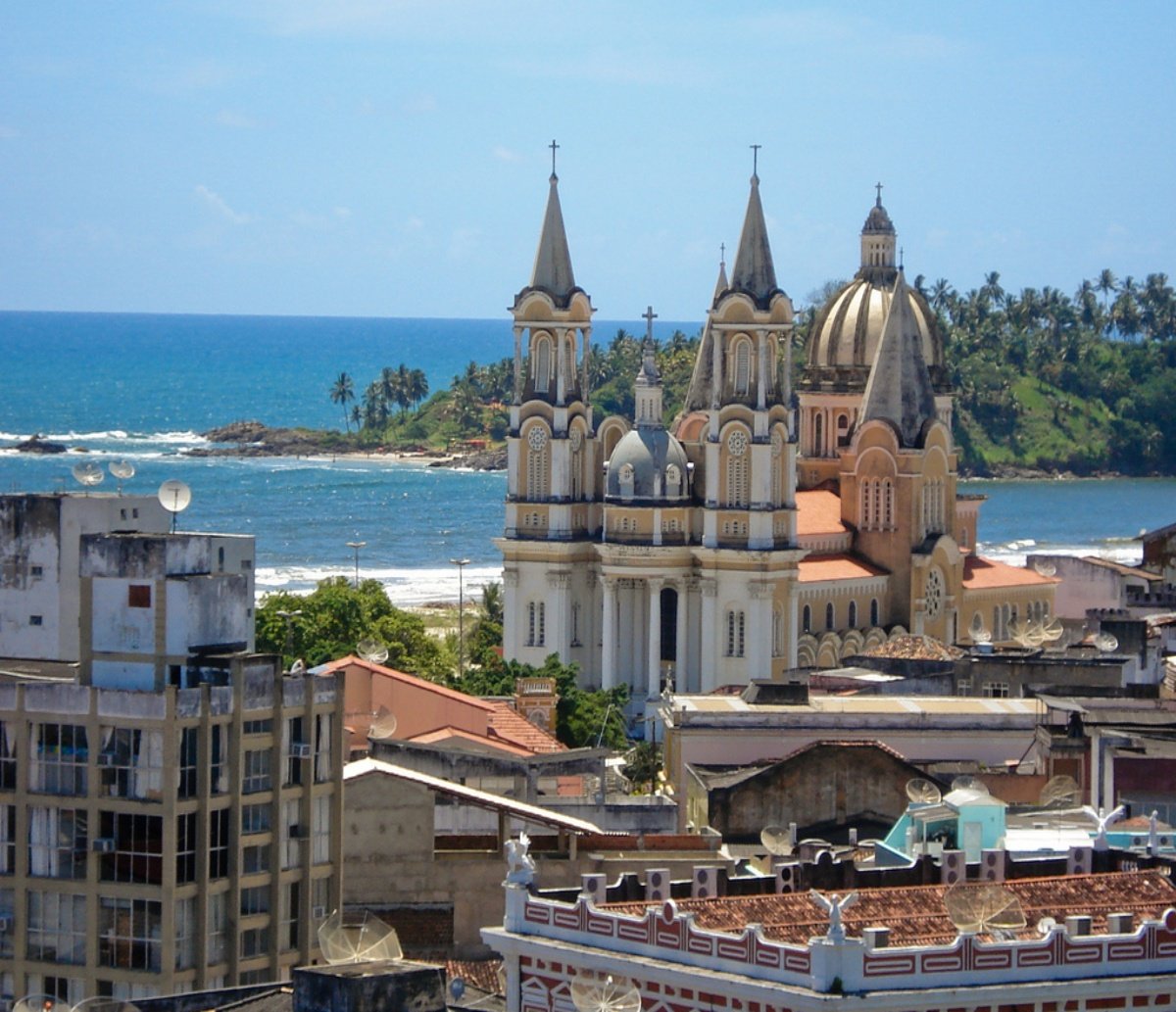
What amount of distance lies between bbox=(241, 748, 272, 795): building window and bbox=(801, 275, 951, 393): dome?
2596 inches

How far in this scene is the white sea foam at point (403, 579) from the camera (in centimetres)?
13100

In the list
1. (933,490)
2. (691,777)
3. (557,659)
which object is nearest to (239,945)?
(691,777)

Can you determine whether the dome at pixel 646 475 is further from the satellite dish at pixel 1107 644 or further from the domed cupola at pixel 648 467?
the satellite dish at pixel 1107 644

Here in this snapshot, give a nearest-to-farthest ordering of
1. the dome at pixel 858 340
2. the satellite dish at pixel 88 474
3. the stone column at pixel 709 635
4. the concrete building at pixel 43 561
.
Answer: the concrete building at pixel 43 561, the satellite dish at pixel 88 474, the stone column at pixel 709 635, the dome at pixel 858 340

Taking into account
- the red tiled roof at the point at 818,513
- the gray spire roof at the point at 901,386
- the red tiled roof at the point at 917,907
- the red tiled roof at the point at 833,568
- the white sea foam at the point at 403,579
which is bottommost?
the white sea foam at the point at 403,579

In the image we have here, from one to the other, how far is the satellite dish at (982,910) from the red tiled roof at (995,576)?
65.6m

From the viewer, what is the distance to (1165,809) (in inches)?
1729

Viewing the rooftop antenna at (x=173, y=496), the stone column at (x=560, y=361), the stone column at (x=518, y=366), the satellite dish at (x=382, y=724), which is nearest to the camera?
the rooftop antenna at (x=173, y=496)

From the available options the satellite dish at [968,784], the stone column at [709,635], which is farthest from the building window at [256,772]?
the stone column at [709,635]

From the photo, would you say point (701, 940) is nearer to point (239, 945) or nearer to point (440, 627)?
point (239, 945)

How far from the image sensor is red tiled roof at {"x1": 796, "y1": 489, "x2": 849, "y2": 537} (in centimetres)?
9288

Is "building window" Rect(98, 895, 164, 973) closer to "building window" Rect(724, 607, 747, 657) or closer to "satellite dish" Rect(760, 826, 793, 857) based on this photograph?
"satellite dish" Rect(760, 826, 793, 857)

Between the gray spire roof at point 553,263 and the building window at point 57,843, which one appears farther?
the gray spire roof at point 553,263

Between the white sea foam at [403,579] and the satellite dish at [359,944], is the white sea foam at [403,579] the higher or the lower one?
the lower one
